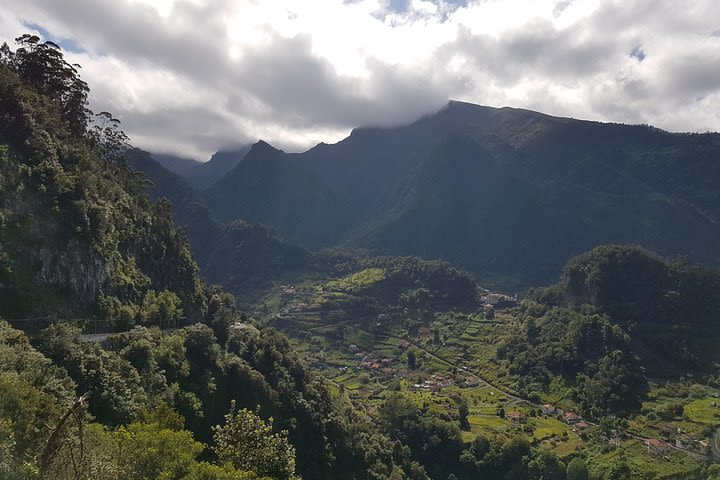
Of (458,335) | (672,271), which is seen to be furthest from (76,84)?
(672,271)

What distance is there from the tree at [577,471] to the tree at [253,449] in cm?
7901

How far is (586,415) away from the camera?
124m

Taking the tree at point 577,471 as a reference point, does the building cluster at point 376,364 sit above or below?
below

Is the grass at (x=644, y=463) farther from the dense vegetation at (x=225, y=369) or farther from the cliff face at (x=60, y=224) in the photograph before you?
the cliff face at (x=60, y=224)

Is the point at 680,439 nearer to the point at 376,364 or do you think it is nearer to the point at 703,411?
the point at 703,411

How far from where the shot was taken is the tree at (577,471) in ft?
295

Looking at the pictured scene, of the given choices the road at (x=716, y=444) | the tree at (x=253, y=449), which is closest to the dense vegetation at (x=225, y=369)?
the tree at (x=253, y=449)

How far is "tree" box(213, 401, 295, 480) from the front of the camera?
3048 centimetres

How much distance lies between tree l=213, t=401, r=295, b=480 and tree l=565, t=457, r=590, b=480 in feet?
259

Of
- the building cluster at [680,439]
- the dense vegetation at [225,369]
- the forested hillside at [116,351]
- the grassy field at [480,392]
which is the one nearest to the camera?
the forested hillside at [116,351]

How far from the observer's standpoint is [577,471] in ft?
295

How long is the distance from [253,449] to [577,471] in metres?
82.4

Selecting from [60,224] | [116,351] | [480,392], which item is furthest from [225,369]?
[480,392]

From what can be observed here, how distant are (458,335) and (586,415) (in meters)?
73.0
